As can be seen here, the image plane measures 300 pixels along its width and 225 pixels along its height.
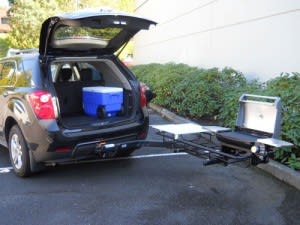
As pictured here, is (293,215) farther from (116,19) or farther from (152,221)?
(116,19)

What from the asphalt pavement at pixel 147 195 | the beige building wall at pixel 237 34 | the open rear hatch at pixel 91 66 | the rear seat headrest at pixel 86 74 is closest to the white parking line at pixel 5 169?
the asphalt pavement at pixel 147 195

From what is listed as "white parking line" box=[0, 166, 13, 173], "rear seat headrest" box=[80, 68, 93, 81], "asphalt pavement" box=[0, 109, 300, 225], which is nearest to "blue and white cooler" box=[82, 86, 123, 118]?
"rear seat headrest" box=[80, 68, 93, 81]

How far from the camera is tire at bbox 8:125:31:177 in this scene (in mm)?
4989

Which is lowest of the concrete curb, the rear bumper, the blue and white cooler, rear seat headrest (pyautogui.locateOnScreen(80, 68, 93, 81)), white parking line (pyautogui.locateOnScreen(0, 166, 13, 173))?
white parking line (pyautogui.locateOnScreen(0, 166, 13, 173))

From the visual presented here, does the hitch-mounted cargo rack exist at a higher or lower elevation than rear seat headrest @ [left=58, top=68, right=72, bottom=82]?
lower

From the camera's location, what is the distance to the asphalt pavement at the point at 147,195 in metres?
3.94

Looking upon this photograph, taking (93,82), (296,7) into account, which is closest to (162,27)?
(296,7)

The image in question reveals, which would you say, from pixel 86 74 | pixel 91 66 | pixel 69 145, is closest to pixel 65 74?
pixel 86 74

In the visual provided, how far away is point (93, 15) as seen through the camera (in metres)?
4.61

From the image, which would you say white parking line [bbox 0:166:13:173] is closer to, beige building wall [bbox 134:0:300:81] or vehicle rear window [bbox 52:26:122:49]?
vehicle rear window [bbox 52:26:122:49]

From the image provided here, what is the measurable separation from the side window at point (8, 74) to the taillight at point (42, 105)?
0.76 m

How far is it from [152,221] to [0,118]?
115 inches

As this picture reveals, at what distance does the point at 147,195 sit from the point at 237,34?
5.59m

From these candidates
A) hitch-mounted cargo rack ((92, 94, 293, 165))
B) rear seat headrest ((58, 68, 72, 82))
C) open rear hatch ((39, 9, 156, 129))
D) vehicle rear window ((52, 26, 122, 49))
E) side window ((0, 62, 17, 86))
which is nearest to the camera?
hitch-mounted cargo rack ((92, 94, 293, 165))
